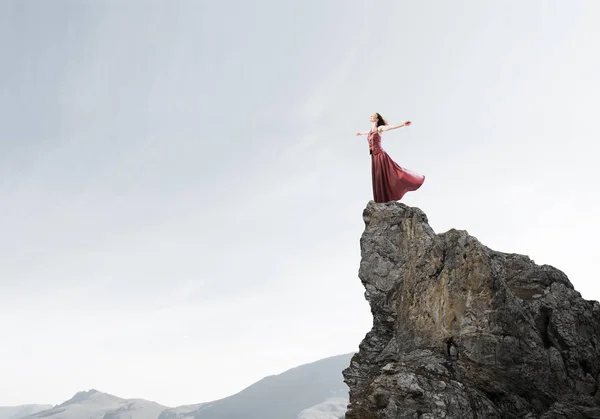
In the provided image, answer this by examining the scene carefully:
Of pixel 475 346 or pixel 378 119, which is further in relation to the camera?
pixel 378 119

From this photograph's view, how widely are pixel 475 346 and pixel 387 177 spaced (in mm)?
9645

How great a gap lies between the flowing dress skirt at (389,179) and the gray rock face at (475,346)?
3.98 m

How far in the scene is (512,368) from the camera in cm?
1273

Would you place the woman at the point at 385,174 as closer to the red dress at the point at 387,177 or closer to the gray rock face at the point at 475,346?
the red dress at the point at 387,177

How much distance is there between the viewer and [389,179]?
20.6 m

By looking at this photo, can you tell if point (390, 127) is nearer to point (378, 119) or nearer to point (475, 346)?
point (378, 119)

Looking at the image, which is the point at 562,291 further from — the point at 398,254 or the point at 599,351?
the point at 398,254

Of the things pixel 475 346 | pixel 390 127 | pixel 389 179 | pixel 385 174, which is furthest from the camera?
pixel 385 174

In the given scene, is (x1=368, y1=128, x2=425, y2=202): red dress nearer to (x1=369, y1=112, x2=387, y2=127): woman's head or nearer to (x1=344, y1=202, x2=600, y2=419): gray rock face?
(x1=369, y1=112, x2=387, y2=127): woman's head

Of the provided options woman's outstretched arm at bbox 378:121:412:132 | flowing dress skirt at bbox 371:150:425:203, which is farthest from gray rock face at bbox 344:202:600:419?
woman's outstretched arm at bbox 378:121:412:132

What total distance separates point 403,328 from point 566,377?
208 inches

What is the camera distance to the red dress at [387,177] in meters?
Answer: 20.4

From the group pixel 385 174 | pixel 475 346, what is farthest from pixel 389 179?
pixel 475 346

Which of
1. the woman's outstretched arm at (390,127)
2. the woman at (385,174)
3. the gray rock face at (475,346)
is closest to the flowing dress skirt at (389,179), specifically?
the woman at (385,174)
